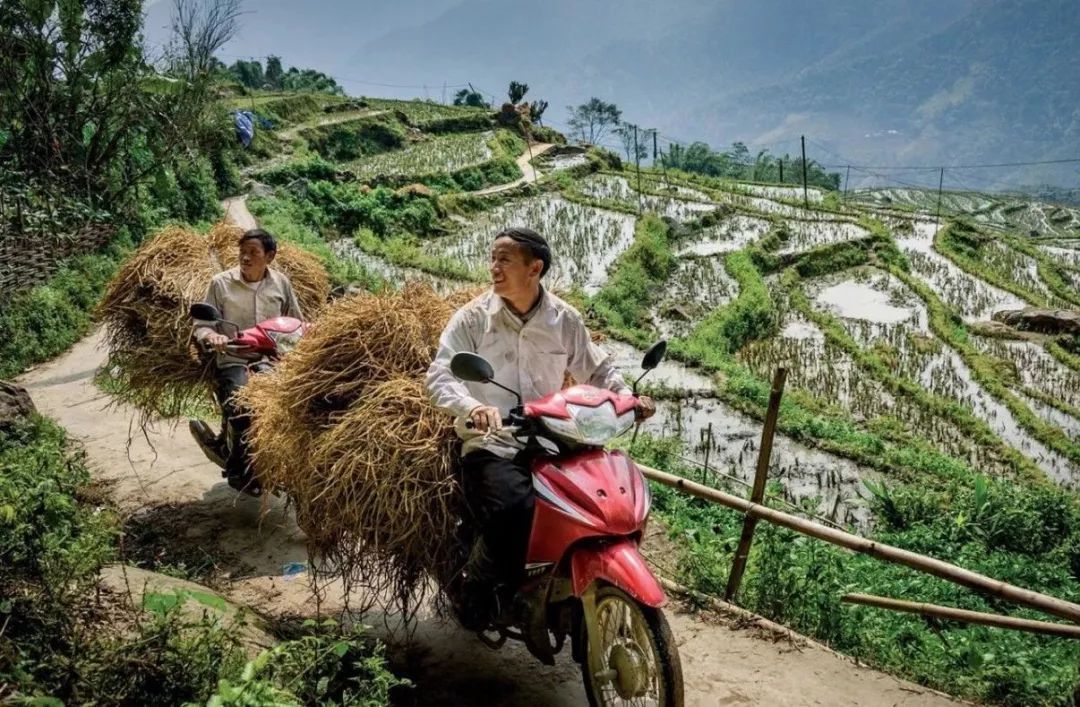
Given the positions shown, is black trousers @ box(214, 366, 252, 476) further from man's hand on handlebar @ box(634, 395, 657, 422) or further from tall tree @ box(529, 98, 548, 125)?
tall tree @ box(529, 98, 548, 125)

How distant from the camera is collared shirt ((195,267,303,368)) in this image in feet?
15.7

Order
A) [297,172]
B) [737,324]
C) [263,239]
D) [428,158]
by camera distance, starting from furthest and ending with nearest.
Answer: [428,158]
[297,172]
[737,324]
[263,239]

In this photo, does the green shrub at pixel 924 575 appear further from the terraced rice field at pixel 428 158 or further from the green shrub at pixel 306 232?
the terraced rice field at pixel 428 158

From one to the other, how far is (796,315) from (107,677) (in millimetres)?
13698

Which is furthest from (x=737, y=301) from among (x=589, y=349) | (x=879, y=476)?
(x=589, y=349)

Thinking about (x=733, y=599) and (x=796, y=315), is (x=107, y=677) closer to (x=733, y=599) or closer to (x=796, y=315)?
(x=733, y=599)

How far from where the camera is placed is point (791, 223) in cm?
2202

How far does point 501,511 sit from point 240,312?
9.28ft

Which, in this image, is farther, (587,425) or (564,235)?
(564,235)

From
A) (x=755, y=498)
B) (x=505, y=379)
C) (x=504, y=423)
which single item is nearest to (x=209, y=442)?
(x=505, y=379)

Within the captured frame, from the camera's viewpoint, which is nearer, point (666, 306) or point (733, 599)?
point (733, 599)

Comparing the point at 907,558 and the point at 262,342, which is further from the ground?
the point at 262,342

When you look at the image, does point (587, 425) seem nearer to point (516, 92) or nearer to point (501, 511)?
point (501, 511)

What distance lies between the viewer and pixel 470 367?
2688 millimetres
